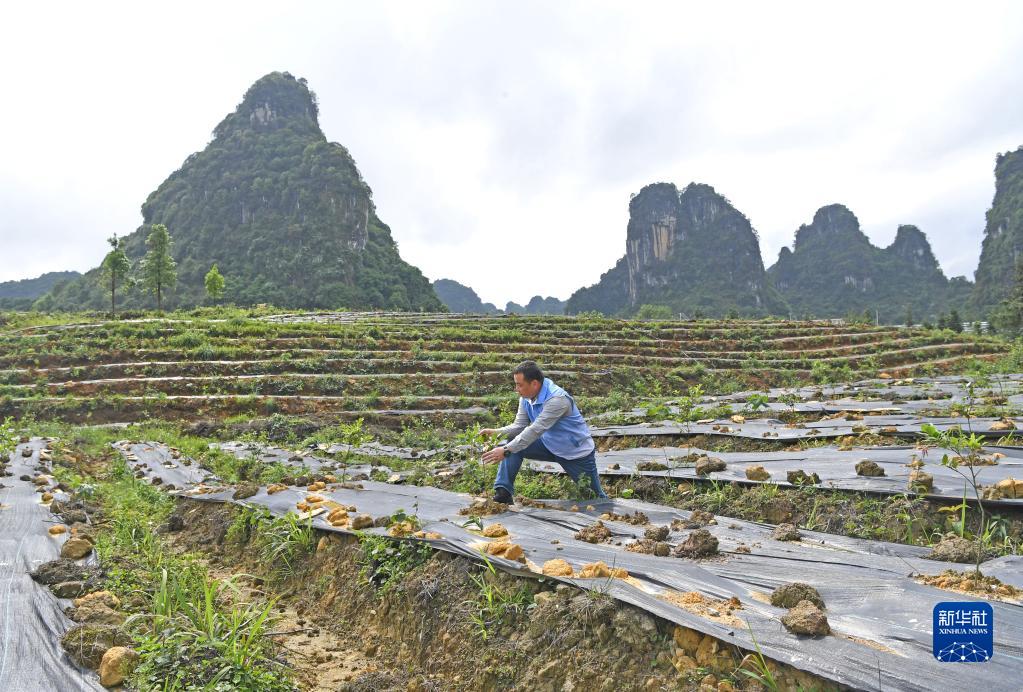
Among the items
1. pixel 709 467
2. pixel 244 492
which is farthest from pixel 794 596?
pixel 244 492

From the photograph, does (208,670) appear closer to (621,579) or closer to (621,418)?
(621,579)

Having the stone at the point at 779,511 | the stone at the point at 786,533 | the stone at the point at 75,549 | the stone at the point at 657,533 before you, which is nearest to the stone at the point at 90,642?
the stone at the point at 75,549

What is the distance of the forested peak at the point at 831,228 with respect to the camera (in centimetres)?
8991

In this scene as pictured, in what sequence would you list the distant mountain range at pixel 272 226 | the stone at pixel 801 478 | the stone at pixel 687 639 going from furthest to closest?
the distant mountain range at pixel 272 226
the stone at pixel 801 478
the stone at pixel 687 639

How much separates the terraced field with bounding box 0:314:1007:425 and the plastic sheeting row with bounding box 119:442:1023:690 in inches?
372

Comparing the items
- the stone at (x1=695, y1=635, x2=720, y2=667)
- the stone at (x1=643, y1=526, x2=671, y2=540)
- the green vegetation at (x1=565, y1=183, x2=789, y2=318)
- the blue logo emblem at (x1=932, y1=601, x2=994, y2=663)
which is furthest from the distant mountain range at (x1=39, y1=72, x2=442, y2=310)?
the blue logo emblem at (x1=932, y1=601, x2=994, y2=663)

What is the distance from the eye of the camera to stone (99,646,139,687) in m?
2.21

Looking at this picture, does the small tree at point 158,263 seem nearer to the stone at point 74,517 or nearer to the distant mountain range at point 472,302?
the stone at point 74,517

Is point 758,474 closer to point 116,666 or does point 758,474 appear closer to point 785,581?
point 785,581

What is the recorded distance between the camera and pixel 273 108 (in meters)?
81.3

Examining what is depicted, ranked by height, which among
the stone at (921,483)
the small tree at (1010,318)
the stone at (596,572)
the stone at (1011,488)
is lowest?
the stone at (596,572)

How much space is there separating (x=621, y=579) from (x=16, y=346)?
2281 centimetres

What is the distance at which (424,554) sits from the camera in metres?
3.33

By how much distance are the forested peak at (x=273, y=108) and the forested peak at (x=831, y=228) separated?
78565 millimetres
